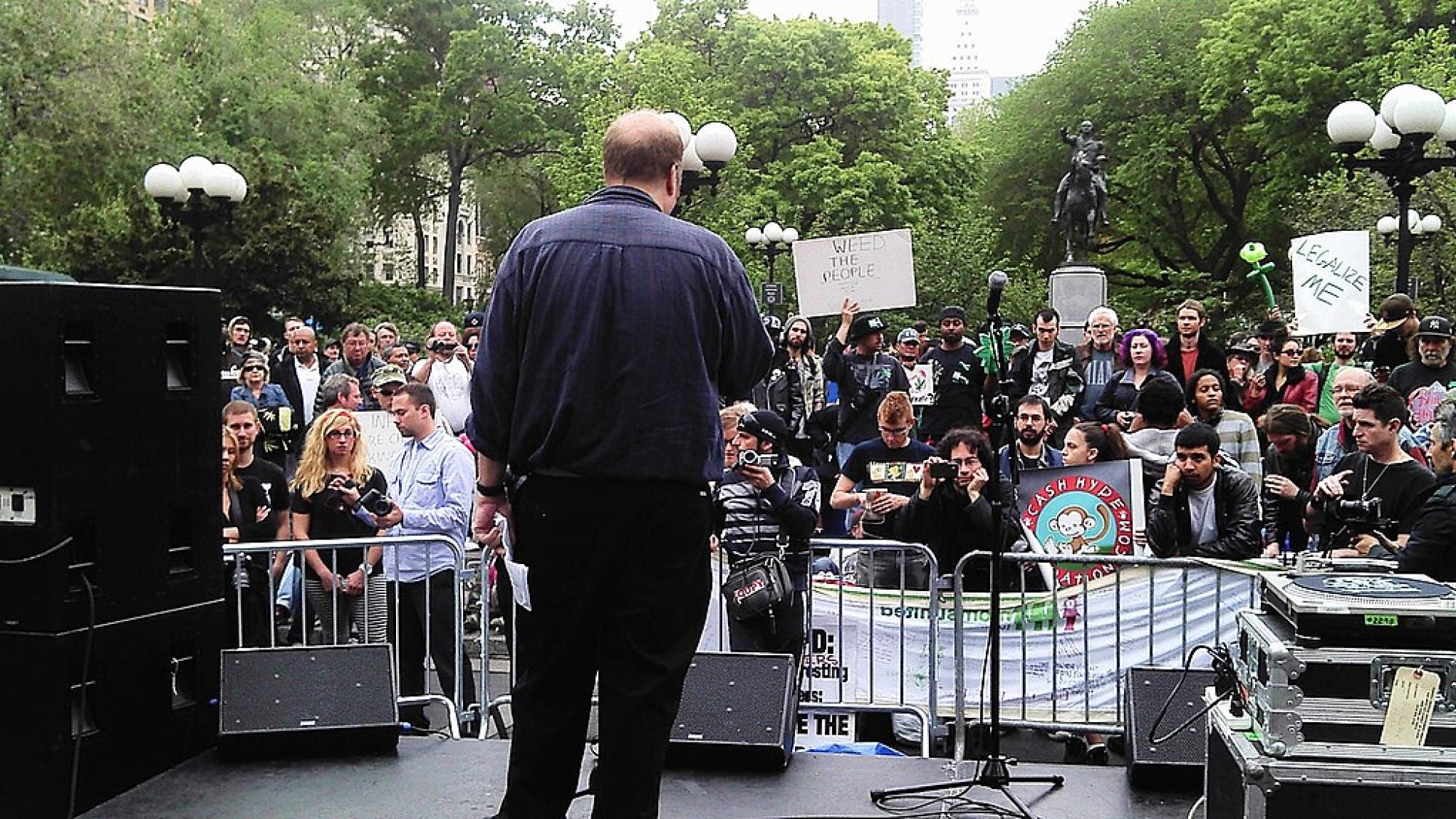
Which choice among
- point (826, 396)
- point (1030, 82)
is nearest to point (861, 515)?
point (826, 396)

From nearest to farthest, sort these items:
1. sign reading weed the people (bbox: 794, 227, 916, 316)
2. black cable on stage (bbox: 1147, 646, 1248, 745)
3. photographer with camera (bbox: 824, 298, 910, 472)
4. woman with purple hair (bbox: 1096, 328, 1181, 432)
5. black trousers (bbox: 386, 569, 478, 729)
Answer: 1. black cable on stage (bbox: 1147, 646, 1248, 745)
2. black trousers (bbox: 386, 569, 478, 729)
3. woman with purple hair (bbox: 1096, 328, 1181, 432)
4. photographer with camera (bbox: 824, 298, 910, 472)
5. sign reading weed the people (bbox: 794, 227, 916, 316)

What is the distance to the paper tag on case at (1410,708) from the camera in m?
3.57

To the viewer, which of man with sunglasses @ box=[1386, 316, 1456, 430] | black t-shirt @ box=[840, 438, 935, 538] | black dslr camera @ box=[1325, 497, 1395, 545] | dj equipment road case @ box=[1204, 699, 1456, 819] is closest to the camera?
dj equipment road case @ box=[1204, 699, 1456, 819]

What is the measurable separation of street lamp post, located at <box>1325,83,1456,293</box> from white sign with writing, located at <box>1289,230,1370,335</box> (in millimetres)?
461

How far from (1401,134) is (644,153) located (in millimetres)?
9168

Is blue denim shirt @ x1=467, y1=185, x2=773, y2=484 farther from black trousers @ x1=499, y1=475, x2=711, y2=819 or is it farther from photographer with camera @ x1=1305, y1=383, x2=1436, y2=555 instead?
photographer with camera @ x1=1305, y1=383, x2=1436, y2=555

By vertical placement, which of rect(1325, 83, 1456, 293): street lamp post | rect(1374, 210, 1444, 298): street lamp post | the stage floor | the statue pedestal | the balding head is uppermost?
rect(1374, 210, 1444, 298): street lamp post

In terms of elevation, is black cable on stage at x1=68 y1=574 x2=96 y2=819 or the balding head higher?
the balding head

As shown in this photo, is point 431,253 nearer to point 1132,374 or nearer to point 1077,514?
point 1132,374

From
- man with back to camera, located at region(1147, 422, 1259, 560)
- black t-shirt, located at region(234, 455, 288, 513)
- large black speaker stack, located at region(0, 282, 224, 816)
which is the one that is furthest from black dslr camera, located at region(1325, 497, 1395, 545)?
black t-shirt, located at region(234, 455, 288, 513)

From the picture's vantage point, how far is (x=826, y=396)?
12320mm

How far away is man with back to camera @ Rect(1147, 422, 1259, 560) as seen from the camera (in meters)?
6.48

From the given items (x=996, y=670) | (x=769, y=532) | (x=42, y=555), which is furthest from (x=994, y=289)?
(x=42, y=555)

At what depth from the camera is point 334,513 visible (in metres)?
7.11
